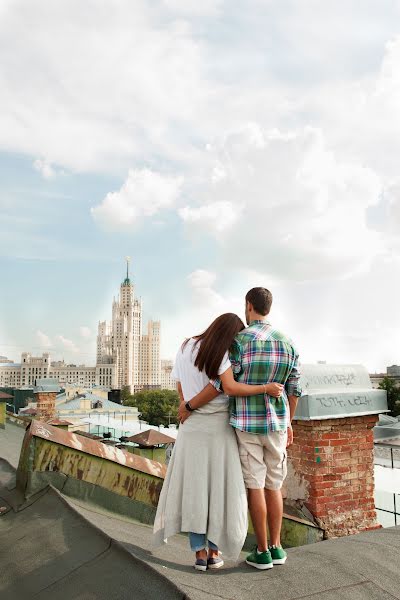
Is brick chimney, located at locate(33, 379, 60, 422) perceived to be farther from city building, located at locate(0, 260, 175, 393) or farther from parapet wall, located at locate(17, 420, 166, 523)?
city building, located at locate(0, 260, 175, 393)

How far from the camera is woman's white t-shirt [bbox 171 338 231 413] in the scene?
275 centimetres

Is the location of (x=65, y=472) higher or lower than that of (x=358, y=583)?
higher

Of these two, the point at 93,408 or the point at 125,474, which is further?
the point at 93,408

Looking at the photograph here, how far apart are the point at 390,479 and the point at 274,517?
3.56 m

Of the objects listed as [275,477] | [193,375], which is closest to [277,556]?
[275,477]

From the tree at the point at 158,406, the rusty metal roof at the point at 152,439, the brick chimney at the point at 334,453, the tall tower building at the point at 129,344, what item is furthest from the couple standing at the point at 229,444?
the tall tower building at the point at 129,344

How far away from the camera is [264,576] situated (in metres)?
2.50

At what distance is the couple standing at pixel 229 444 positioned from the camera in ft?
8.70

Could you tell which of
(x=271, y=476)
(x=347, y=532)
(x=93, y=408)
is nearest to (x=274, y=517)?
(x=271, y=476)

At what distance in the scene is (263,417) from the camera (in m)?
2.72

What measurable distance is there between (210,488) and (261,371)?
27.0 inches

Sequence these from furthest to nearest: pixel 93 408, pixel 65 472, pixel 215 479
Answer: pixel 93 408 < pixel 65 472 < pixel 215 479

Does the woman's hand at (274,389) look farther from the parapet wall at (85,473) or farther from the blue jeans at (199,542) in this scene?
the parapet wall at (85,473)

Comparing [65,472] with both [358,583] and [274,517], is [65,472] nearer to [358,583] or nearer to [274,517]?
[274,517]
